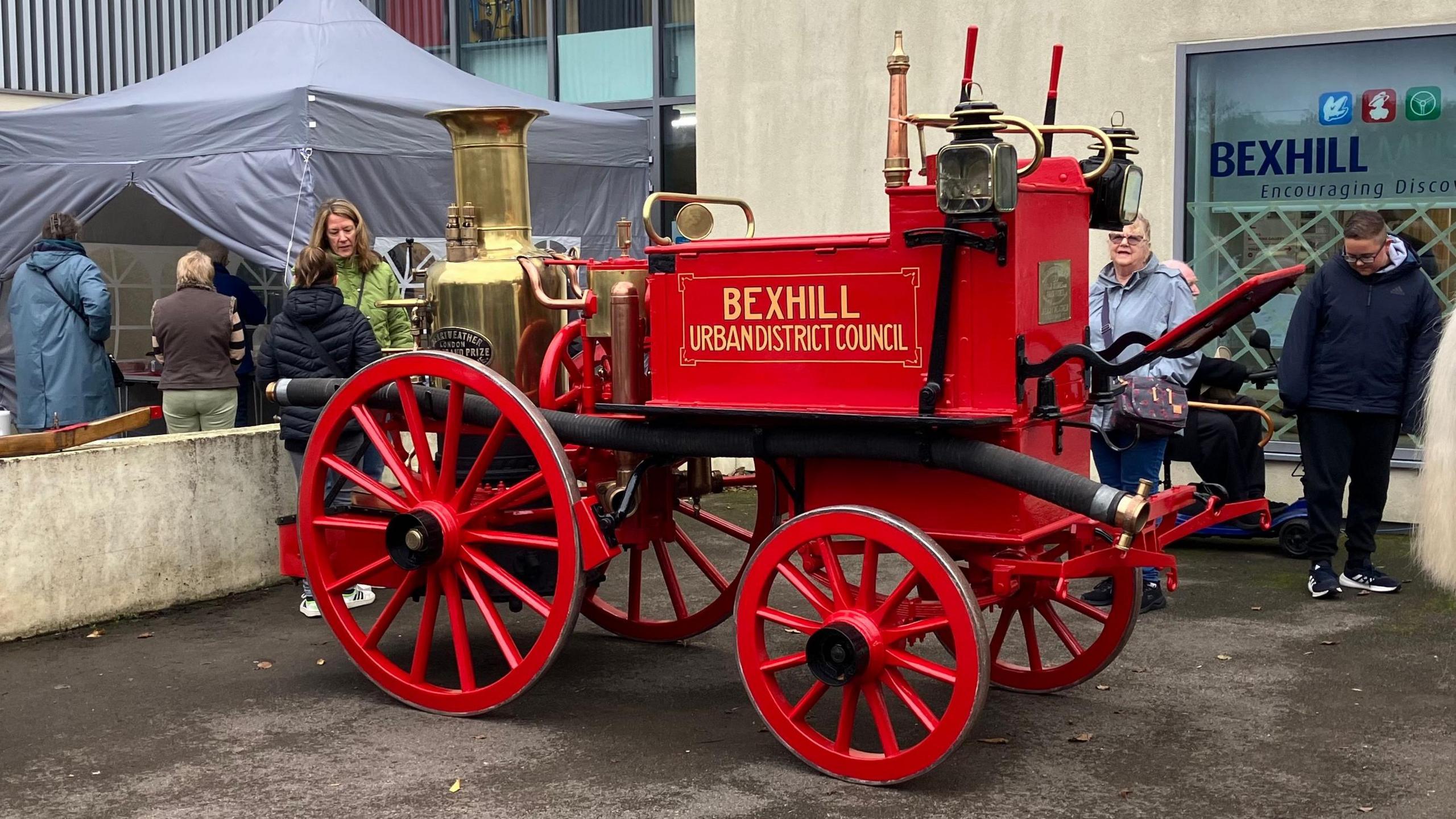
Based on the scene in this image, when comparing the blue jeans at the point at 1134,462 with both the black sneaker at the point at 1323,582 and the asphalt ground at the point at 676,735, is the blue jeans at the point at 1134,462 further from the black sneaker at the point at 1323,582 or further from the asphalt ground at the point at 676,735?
the black sneaker at the point at 1323,582

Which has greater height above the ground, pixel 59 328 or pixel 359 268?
pixel 359 268

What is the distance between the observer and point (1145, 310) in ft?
20.5

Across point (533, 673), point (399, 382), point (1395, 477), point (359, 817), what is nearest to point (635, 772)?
point (533, 673)

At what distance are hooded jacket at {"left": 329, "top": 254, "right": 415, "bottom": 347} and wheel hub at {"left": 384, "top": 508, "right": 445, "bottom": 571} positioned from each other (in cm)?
178

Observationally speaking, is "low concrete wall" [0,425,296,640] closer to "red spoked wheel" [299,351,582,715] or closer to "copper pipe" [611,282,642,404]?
"red spoked wheel" [299,351,582,715]

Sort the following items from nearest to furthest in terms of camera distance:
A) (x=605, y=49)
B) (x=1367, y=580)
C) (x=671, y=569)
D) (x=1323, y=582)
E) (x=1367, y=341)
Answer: (x=671, y=569) → (x=1367, y=341) → (x=1323, y=582) → (x=1367, y=580) → (x=605, y=49)

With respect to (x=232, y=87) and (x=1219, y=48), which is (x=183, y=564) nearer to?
(x=232, y=87)

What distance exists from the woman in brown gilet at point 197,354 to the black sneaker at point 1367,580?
18.9ft

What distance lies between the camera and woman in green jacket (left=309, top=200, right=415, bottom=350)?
6438mm

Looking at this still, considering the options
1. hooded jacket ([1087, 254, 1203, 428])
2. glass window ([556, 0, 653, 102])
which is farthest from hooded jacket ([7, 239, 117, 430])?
hooded jacket ([1087, 254, 1203, 428])

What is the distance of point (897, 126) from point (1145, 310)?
7.82 ft

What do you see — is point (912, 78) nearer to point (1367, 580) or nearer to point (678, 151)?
point (678, 151)

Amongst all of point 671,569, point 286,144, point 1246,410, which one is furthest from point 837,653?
point 286,144

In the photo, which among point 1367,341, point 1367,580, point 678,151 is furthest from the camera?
point 678,151
